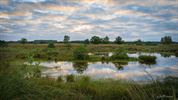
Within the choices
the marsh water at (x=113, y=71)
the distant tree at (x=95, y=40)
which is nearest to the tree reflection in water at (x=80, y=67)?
the marsh water at (x=113, y=71)

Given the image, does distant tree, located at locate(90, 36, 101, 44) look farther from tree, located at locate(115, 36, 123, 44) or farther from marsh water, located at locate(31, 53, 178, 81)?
marsh water, located at locate(31, 53, 178, 81)

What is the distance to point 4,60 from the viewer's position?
4598mm

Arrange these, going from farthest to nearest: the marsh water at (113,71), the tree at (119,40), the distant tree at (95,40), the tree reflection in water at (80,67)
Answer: the tree at (119,40) < the distant tree at (95,40) < the tree reflection in water at (80,67) < the marsh water at (113,71)

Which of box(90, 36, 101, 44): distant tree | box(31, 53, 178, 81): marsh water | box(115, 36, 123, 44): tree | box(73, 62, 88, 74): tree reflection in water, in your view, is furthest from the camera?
box(115, 36, 123, 44): tree

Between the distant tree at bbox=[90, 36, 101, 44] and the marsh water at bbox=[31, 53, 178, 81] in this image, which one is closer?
the marsh water at bbox=[31, 53, 178, 81]

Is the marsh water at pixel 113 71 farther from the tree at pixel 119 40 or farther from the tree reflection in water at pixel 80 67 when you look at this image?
the tree at pixel 119 40


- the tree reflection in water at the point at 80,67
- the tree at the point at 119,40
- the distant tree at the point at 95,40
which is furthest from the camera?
the tree at the point at 119,40

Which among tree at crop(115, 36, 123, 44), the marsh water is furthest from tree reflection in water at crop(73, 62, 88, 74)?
tree at crop(115, 36, 123, 44)

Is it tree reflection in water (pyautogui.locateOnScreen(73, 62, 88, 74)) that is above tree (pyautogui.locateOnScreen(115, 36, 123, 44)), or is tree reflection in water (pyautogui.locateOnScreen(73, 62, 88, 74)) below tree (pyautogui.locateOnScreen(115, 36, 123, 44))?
below

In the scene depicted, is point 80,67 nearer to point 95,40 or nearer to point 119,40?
point 95,40

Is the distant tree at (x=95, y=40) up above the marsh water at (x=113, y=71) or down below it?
above

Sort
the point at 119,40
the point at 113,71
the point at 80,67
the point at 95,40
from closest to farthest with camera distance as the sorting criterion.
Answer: the point at 113,71 < the point at 80,67 < the point at 95,40 < the point at 119,40

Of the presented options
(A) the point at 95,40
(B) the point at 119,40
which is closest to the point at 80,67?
(A) the point at 95,40

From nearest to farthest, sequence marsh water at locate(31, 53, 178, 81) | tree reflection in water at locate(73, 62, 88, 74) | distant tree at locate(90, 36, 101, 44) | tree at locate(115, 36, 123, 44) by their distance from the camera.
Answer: marsh water at locate(31, 53, 178, 81) → tree reflection in water at locate(73, 62, 88, 74) → distant tree at locate(90, 36, 101, 44) → tree at locate(115, 36, 123, 44)
